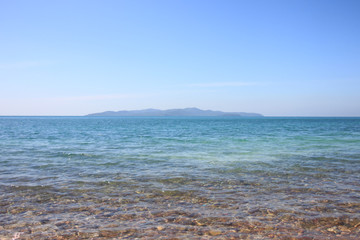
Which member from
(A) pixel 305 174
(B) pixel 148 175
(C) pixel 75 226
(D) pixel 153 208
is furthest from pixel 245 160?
(C) pixel 75 226

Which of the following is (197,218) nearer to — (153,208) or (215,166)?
(153,208)

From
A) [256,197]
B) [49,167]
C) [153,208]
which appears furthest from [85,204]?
[49,167]

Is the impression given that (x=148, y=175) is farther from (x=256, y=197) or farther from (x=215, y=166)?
(x=256, y=197)

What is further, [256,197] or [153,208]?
[256,197]

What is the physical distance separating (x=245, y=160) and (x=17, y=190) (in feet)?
37.8

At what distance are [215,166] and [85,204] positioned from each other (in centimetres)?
749

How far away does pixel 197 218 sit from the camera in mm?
6422

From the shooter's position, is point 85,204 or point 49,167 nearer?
point 85,204

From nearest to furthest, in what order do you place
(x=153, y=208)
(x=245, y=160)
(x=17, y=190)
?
(x=153, y=208) < (x=17, y=190) < (x=245, y=160)

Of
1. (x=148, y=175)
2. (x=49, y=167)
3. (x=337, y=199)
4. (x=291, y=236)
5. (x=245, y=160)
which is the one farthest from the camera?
(x=245, y=160)

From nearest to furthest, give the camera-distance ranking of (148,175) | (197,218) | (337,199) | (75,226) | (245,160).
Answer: (75,226) → (197,218) → (337,199) → (148,175) → (245,160)

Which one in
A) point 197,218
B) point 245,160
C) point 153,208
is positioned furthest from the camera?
point 245,160

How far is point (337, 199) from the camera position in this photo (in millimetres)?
7762

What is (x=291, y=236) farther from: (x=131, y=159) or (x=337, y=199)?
(x=131, y=159)
